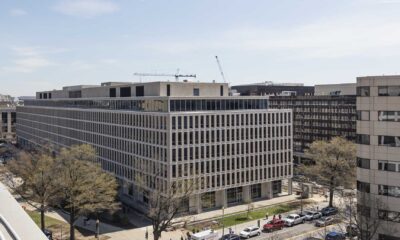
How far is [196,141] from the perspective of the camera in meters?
86.7

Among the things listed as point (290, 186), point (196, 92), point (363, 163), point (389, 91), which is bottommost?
point (290, 186)

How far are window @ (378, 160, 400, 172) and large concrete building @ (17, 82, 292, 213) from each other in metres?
39.9

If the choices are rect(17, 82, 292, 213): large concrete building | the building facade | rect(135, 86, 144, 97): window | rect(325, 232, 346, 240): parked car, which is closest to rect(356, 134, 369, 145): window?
rect(325, 232, 346, 240): parked car

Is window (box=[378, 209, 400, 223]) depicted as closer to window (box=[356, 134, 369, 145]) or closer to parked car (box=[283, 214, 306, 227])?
window (box=[356, 134, 369, 145])

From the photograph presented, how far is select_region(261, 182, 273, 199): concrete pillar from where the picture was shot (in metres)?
102

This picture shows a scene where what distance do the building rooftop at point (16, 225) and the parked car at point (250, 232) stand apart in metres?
47.6

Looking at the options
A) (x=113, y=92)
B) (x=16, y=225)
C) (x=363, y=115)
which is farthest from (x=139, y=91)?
(x=16, y=225)

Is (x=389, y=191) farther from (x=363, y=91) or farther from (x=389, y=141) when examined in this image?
(x=363, y=91)

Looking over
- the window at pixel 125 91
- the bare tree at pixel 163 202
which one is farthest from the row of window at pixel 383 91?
the window at pixel 125 91

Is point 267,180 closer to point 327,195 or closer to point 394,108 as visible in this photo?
point 327,195

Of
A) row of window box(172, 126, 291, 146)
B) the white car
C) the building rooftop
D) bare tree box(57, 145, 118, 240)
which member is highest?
the building rooftop

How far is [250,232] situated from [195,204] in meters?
18.9

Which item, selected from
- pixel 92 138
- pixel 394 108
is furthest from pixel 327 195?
pixel 92 138

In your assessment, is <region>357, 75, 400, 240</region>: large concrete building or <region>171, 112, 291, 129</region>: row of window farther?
<region>171, 112, 291, 129</region>: row of window
